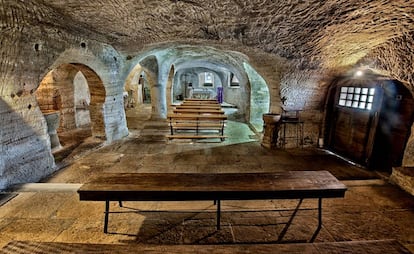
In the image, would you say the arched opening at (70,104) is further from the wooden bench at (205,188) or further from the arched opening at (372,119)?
the arched opening at (372,119)

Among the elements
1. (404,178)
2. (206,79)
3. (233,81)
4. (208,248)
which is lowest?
(404,178)

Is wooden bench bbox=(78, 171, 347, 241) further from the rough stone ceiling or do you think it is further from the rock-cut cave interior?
the rough stone ceiling

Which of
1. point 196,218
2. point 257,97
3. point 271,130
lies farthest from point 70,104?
point 196,218

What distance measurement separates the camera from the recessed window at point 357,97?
4922 millimetres

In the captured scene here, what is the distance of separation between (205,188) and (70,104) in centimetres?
771

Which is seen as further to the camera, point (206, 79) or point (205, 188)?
point (206, 79)

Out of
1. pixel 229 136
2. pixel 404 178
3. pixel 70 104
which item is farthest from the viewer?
pixel 70 104

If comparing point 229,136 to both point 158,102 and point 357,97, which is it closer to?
point 357,97

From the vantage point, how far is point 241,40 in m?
4.70

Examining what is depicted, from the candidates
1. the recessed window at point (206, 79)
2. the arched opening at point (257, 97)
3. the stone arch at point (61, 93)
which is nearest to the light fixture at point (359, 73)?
the arched opening at point (257, 97)

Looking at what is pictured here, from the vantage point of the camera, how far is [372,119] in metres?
4.81

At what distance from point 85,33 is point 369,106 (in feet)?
21.6

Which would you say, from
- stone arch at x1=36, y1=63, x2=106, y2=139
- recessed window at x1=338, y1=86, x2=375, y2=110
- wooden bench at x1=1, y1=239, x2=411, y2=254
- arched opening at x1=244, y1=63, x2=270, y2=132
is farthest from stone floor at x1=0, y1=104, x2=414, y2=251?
arched opening at x1=244, y1=63, x2=270, y2=132

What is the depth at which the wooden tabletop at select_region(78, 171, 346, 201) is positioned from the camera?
2.24 metres
